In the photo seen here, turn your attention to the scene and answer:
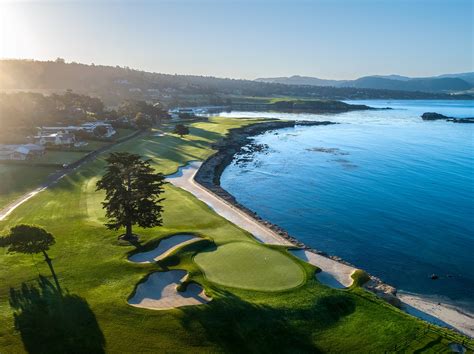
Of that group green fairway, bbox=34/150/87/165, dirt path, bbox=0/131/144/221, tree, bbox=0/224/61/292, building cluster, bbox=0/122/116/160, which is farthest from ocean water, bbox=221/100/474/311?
building cluster, bbox=0/122/116/160

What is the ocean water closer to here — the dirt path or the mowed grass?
the dirt path

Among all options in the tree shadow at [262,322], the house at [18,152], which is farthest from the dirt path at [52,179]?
the tree shadow at [262,322]

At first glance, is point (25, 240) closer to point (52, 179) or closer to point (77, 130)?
point (52, 179)

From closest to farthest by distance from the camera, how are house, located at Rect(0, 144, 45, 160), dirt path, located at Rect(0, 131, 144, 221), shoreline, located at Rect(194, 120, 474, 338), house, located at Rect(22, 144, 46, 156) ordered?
shoreline, located at Rect(194, 120, 474, 338), dirt path, located at Rect(0, 131, 144, 221), house, located at Rect(0, 144, 45, 160), house, located at Rect(22, 144, 46, 156)

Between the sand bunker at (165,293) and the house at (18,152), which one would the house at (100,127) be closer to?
the house at (18,152)

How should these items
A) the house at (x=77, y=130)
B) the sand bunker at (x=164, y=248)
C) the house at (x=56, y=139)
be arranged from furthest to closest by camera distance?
the house at (x=77, y=130) → the house at (x=56, y=139) → the sand bunker at (x=164, y=248)

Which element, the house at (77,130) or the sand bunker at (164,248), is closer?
the sand bunker at (164,248)
